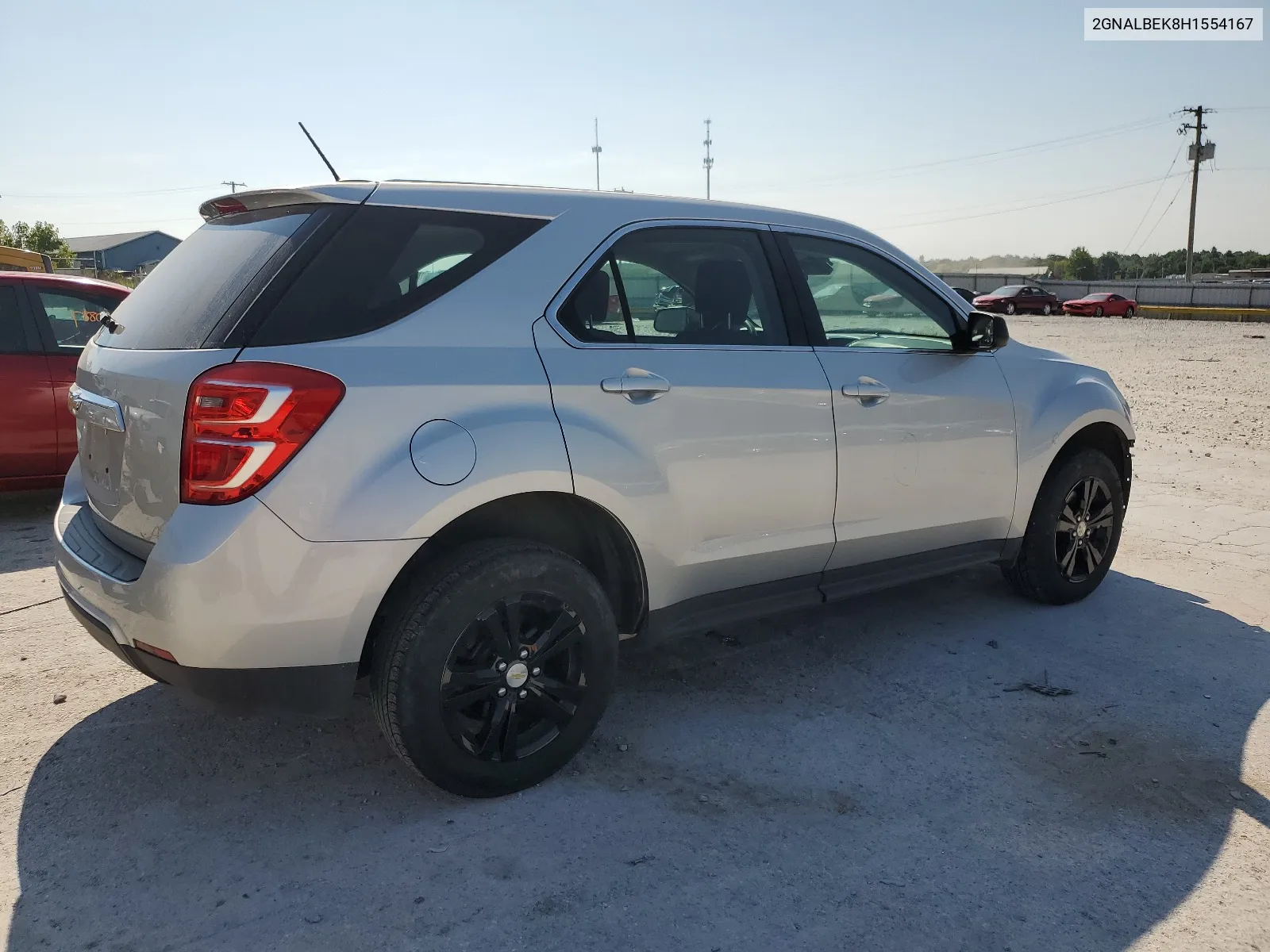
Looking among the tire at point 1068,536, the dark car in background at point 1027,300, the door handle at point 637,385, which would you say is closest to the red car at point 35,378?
the door handle at point 637,385

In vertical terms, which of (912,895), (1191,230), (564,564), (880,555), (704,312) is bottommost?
(912,895)

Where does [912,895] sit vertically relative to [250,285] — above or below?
below


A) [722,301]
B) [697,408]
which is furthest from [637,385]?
[722,301]

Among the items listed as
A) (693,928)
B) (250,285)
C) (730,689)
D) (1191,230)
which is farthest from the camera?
(1191,230)

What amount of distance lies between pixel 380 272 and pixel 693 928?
1.99 metres

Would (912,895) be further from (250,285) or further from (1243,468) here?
(1243,468)

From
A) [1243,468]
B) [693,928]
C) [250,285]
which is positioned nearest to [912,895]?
[693,928]

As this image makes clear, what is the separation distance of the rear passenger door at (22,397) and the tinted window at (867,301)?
16.6 feet

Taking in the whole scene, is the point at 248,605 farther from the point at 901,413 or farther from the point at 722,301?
the point at 901,413

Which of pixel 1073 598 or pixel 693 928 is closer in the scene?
pixel 693 928

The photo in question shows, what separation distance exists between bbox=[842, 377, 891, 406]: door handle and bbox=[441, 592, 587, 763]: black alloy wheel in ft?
4.70

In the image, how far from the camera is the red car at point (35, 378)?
6121mm

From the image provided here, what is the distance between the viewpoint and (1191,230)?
54.1m

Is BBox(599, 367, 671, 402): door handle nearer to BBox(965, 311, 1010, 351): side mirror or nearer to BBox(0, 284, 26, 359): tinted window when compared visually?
BBox(965, 311, 1010, 351): side mirror
